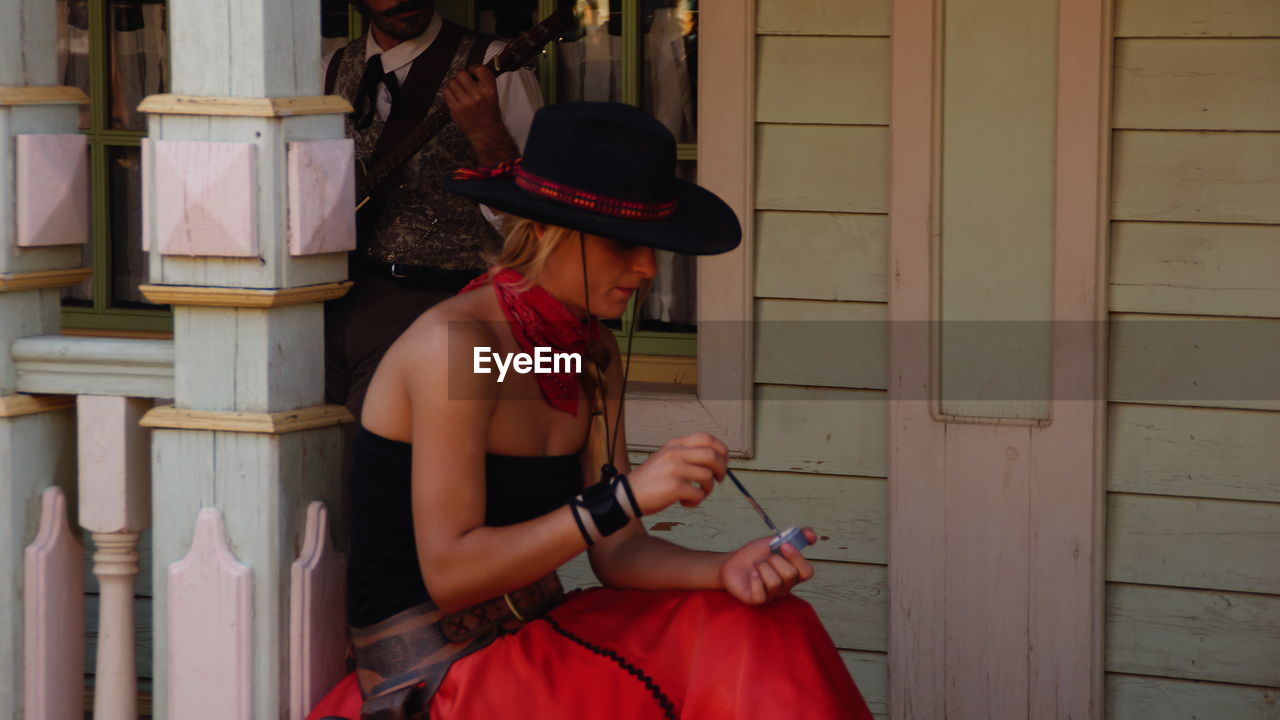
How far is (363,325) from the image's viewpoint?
369 centimetres

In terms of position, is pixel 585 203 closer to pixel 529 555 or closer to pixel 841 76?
pixel 529 555

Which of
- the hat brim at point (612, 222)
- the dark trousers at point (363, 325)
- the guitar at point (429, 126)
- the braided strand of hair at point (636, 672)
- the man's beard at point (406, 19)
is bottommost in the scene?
the braided strand of hair at point (636, 672)

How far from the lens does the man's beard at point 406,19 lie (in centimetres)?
376

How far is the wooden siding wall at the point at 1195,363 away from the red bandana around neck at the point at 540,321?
60.0 inches

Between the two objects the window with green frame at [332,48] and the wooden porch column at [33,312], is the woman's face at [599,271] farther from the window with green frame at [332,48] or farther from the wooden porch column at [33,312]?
the window with green frame at [332,48]

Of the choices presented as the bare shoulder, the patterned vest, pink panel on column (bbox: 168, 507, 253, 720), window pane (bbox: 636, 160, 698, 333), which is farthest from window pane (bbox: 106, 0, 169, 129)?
the bare shoulder

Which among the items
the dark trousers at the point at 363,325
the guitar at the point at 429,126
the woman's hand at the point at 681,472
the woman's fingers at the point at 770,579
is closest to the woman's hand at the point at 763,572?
the woman's fingers at the point at 770,579

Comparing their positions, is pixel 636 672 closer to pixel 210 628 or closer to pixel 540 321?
pixel 540 321

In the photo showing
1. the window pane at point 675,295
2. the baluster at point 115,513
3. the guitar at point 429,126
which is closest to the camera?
the baluster at point 115,513

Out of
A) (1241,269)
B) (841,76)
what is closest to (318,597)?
(841,76)

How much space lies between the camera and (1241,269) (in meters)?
3.49

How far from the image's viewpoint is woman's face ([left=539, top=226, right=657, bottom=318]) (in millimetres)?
2490

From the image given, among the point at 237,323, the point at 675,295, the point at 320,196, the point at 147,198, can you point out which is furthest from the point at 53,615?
the point at 675,295

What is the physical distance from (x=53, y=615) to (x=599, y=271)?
3.83 feet
